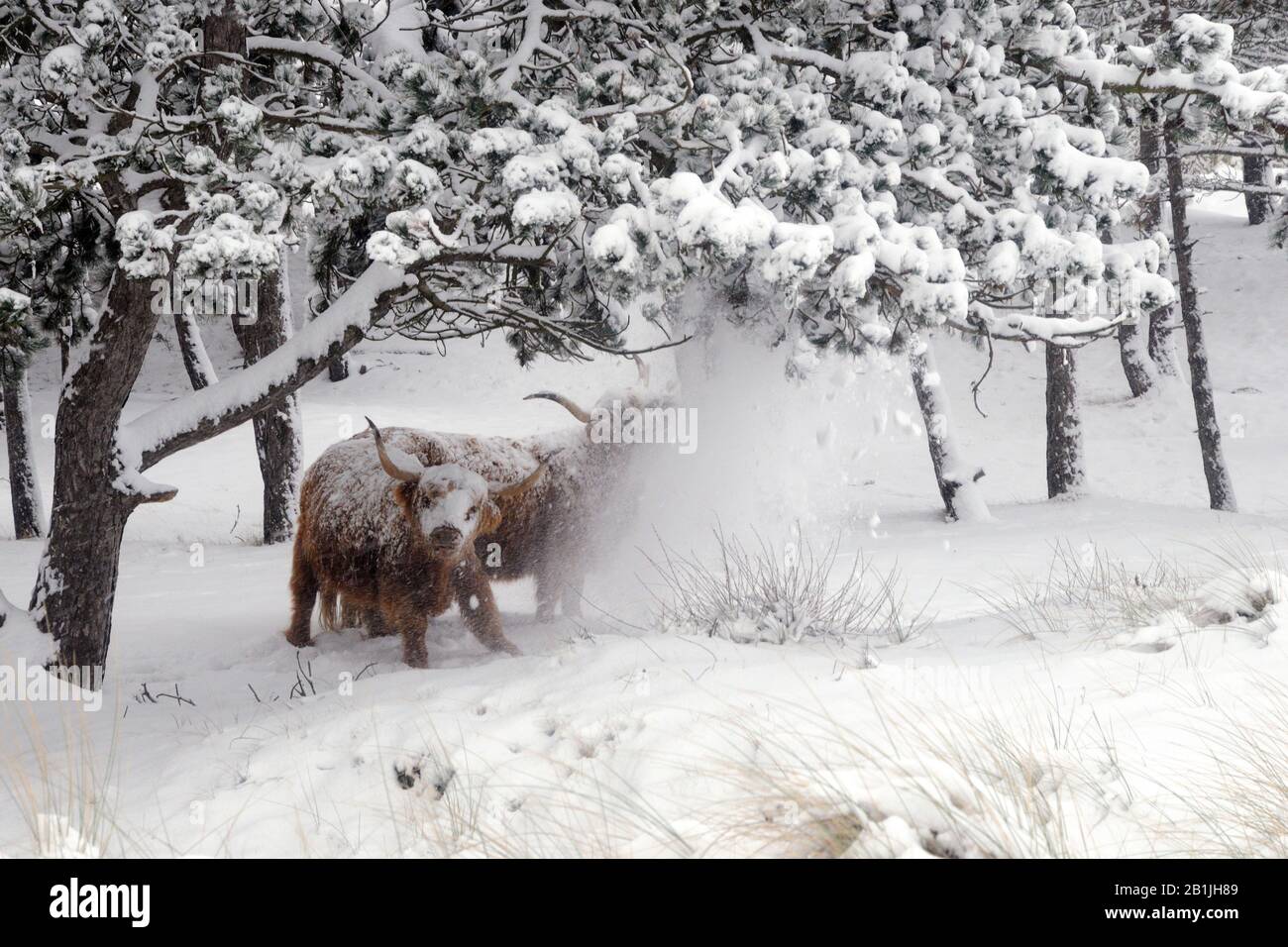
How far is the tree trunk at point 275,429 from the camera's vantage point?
1171cm

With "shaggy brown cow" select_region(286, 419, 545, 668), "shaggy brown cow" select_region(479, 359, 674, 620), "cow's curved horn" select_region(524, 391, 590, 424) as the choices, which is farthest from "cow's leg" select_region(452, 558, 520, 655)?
"cow's curved horn" select_region(524, 391, 590, 424)

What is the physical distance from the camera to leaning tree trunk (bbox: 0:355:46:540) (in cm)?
1354

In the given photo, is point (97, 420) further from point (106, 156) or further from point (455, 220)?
point (455, 220)

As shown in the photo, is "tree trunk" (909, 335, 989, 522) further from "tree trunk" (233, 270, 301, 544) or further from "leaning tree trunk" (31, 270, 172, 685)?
"leaning tree trunk" (31, 270, 172, 685)

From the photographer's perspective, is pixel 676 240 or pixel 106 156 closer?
pixel 676 240

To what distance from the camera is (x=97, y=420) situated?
6.13 m

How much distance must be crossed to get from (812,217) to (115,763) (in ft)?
14.6

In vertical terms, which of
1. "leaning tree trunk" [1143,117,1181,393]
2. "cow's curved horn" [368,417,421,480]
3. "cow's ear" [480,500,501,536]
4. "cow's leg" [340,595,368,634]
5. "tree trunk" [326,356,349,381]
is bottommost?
"cow's leg" [340,595,368,634]

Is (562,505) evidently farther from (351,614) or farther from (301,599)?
(301,599)

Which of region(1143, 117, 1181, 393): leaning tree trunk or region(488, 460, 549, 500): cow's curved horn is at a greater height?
region(1143, 117, 1181, 393): leaning tree trunk

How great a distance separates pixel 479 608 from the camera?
21.4ft

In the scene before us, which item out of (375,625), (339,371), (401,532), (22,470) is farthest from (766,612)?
(339,371)

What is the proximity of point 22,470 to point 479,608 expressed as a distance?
10.8 metres
